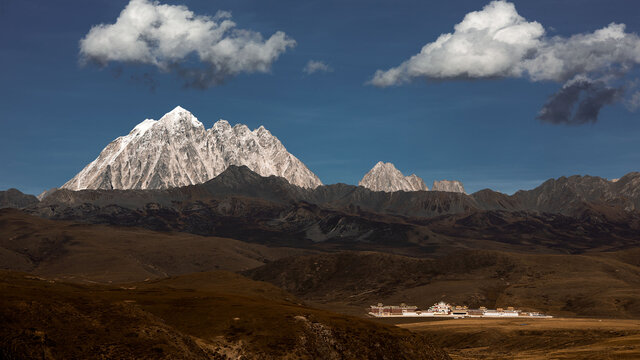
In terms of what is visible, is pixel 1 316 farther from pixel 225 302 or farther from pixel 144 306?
pixel 225 302

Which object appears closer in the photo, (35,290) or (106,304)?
(106,304)

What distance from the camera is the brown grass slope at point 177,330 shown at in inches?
3332

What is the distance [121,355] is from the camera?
85875 mm

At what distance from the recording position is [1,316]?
84.2 m

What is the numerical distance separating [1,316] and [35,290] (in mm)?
24720

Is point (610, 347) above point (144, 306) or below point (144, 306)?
below

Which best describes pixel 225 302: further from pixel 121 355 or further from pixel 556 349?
pixel 556 349

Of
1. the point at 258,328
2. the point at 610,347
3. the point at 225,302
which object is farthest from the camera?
the point at 610,347

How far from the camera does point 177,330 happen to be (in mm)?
104688

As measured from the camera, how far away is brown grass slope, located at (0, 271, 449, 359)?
8462 cm

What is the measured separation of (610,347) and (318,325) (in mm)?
82638

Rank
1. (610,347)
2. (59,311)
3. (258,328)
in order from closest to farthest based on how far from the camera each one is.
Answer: (59,311) → (258,328) → (610,347)

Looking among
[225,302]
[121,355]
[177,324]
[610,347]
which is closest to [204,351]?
[177,324]

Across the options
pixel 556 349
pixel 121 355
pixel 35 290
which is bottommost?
pixel 556 349
